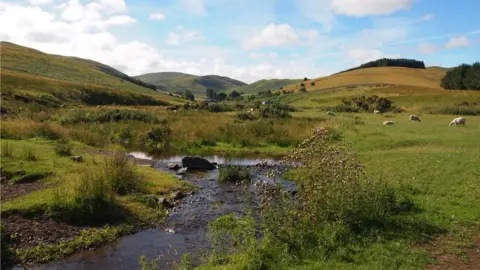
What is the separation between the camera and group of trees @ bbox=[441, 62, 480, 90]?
88588mm

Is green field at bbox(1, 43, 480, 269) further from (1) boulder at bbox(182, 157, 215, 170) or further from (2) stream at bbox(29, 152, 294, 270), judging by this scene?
(1) boulder at bbox(182, 157, 215, 170)

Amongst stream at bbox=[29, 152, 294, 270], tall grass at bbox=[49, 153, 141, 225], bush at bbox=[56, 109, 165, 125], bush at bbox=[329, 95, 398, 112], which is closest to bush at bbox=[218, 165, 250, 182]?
stream at bbox=[29, 152, 294, 270]

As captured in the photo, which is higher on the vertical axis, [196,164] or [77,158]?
[77,158]

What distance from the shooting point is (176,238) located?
1309cm

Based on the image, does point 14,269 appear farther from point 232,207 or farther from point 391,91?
point 391,91

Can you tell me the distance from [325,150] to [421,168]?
30.4 feet

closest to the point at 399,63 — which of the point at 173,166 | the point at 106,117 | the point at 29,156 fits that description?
the point at 106,117

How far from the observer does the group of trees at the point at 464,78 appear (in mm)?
88588

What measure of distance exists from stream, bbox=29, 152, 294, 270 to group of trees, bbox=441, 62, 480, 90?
282ft

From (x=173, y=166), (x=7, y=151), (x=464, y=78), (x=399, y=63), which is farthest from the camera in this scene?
(x=399, y=63)

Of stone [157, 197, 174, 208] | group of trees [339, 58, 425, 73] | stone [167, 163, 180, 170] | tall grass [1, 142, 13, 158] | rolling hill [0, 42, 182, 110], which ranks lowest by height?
stone [157, 197, 174, 208]

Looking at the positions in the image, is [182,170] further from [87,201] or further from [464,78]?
[464,78]

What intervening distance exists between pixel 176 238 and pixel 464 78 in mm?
100828

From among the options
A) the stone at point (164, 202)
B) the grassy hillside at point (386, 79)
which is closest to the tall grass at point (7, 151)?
the stone at point (164, 202)
